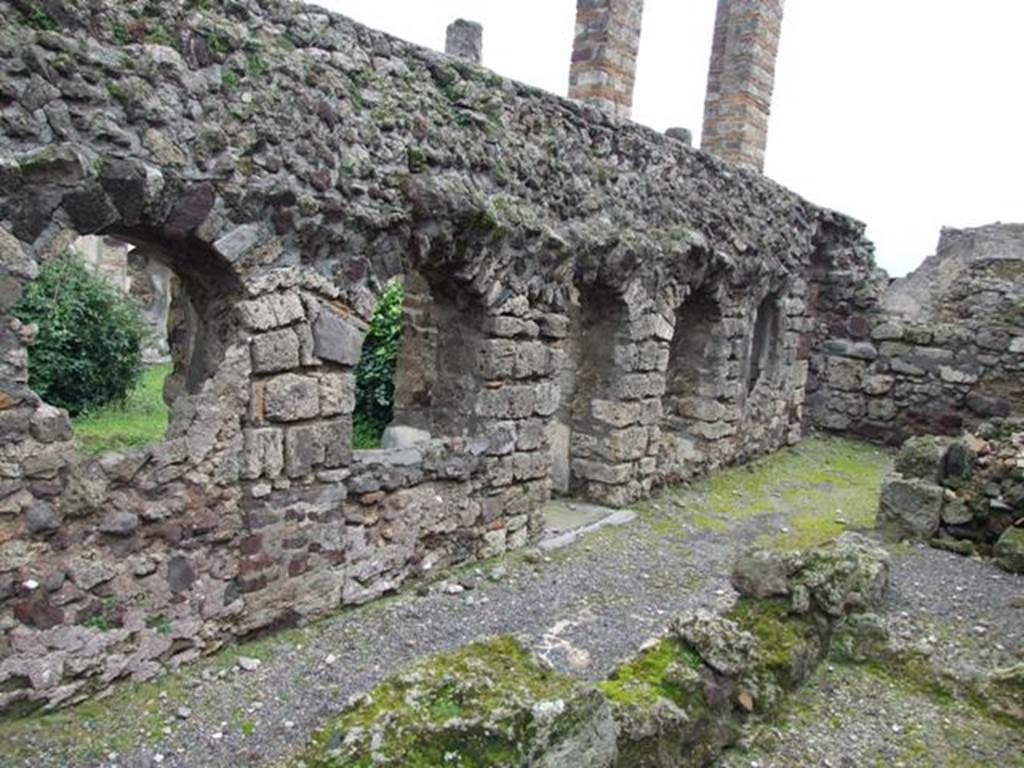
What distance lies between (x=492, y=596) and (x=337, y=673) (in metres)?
1.33

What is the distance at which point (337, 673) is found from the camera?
439 centimetres

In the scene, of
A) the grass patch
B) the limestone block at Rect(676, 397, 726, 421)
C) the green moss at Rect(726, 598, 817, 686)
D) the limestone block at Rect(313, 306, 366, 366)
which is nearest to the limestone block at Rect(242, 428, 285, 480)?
the limestone block at Rect(313, 306, 366, 366)

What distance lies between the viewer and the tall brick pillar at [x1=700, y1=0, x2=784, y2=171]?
10266 mm

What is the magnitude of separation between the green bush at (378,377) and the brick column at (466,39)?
10.7ft

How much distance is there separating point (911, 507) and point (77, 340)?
352 inches

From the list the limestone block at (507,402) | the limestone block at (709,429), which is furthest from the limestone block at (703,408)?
the limestone block at (507,402)

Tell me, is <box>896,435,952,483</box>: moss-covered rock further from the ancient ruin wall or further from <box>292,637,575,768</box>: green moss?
<box>292,637,575,768</box>: green moss

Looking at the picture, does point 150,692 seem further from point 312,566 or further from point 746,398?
point 746,398

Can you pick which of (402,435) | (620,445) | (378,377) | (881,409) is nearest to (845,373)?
(881,409)

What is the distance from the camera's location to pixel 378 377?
32.0 ft

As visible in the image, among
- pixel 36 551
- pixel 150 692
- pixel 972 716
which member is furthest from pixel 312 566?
pixel 972 716

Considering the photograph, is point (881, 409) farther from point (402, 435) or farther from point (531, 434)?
point (402, 435)

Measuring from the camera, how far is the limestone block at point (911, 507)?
6.57m

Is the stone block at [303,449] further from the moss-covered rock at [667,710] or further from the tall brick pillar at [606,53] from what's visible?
the tall brick pillar at [606,53]
